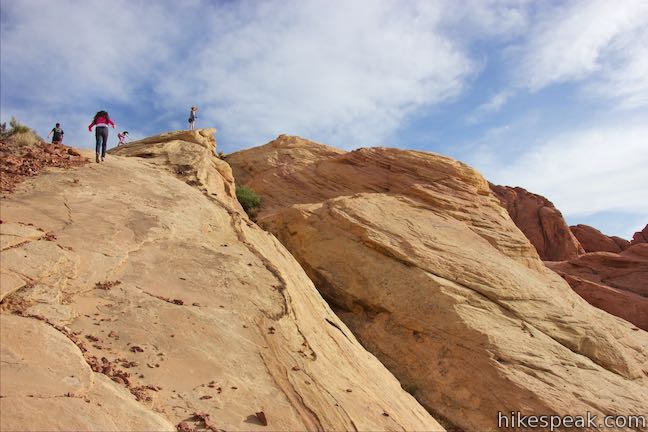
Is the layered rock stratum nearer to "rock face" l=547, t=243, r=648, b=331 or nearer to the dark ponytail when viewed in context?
"rock face" l=547, t=243, r=648, b=331

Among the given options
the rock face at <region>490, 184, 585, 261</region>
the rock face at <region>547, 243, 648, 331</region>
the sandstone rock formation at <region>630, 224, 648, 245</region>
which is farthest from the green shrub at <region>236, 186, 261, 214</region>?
the sandstone rock formation at <region>630, 224, 648, 245</region>

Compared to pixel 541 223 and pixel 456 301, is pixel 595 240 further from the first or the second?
pixel 456 301

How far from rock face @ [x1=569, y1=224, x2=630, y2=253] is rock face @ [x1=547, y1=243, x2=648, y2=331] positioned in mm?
18635

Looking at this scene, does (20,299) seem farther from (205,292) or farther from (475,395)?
(475,395)

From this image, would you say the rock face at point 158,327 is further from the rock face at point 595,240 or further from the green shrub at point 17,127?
the rock face at point 595,240

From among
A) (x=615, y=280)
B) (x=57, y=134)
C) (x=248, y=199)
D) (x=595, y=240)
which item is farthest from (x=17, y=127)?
(x=595, y=240)

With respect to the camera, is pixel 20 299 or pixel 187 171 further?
pixel 187 171

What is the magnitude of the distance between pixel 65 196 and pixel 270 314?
4.91m

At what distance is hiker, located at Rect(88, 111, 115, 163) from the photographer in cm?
1298

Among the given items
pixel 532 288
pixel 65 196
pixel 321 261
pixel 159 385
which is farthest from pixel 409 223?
pixel 159 385

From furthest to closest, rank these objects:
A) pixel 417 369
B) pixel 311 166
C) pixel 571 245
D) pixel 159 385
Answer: pixel 571 245, pixel 311 166, pixel 417 369, pixel 159 385

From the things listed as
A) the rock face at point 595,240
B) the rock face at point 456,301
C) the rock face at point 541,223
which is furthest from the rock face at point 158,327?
the rock face at point 595,240

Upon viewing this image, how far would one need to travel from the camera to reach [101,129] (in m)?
13.1

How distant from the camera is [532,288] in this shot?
651 inches
